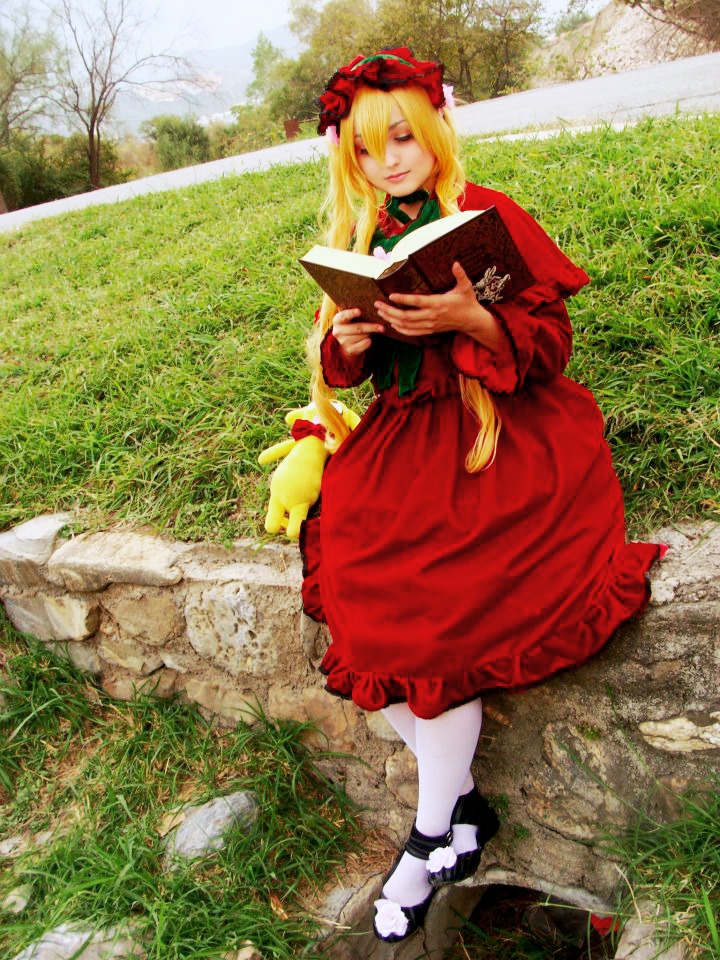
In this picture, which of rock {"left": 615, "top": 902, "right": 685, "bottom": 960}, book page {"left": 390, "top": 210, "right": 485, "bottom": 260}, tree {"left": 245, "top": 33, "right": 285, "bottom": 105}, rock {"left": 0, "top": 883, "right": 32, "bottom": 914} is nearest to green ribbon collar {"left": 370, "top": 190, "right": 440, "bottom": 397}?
book page {"left": 390, "top": 210, "right": 485, "bottom": 260}

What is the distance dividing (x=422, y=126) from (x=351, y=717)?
1.49 m

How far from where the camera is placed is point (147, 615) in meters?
2.43

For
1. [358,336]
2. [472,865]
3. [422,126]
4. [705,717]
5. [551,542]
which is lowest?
[472,865]

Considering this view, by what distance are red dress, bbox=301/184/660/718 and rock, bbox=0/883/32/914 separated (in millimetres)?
1110

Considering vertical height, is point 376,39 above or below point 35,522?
above

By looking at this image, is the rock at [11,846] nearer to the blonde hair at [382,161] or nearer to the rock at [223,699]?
the rock at [223,699]

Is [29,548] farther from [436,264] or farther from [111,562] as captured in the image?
[436,264]

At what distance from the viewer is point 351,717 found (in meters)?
2.22

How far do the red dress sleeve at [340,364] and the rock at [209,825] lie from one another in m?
1.18

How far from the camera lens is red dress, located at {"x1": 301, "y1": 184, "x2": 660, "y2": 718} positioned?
1.53 meters

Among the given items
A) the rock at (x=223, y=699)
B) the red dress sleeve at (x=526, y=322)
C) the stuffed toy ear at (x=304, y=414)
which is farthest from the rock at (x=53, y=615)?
the red dress sleeve at (x=526, y=322)

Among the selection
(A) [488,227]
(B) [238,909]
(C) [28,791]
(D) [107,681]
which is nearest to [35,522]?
(D) [107,681]

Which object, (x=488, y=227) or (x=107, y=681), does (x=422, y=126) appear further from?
(x=107, y=681)

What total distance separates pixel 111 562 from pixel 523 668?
1375 mm
